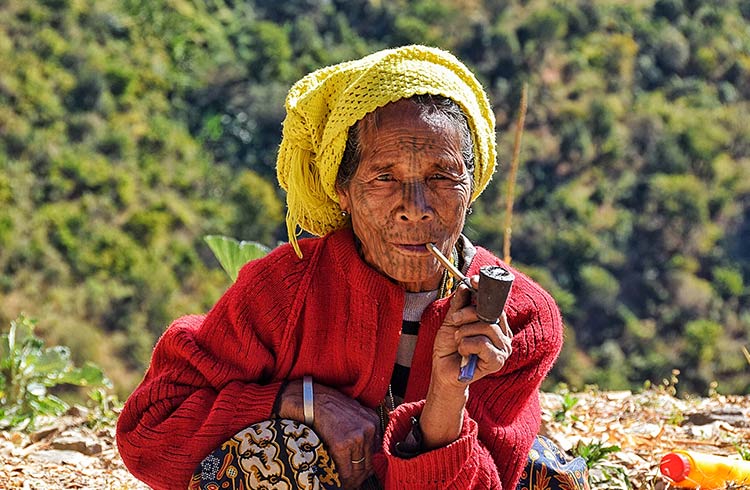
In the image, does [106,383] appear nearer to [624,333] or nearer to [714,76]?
[624,333]

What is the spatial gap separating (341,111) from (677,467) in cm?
139

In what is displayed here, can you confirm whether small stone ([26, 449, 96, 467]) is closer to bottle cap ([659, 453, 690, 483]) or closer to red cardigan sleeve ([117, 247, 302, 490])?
red cardigan sleeve ([117, 247, 302, 490])

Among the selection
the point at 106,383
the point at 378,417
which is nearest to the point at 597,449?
the point at 378,417

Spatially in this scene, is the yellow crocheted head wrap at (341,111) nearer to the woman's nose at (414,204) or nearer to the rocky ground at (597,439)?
the woman's nose at (414,204)

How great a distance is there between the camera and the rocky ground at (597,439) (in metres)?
3.04

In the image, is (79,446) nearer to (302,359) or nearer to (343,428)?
(302,359)

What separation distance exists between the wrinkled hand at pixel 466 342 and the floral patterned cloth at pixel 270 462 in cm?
32

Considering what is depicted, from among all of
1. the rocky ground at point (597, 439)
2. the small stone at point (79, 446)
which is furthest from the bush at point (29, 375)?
the small stone at point (79, 446)

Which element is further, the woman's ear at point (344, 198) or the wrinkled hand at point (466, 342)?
the woman's ear at point (344, 198)

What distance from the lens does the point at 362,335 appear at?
7.36 feet

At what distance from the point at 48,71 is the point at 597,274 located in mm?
18800

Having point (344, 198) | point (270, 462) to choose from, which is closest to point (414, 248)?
point (344, 198)

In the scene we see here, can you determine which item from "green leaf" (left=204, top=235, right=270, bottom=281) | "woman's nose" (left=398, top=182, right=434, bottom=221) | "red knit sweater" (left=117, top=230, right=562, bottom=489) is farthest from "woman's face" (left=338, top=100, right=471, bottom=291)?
"green leaf" (left=204, top=235, right=270, bottom=281)

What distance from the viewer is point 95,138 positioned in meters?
31.7
